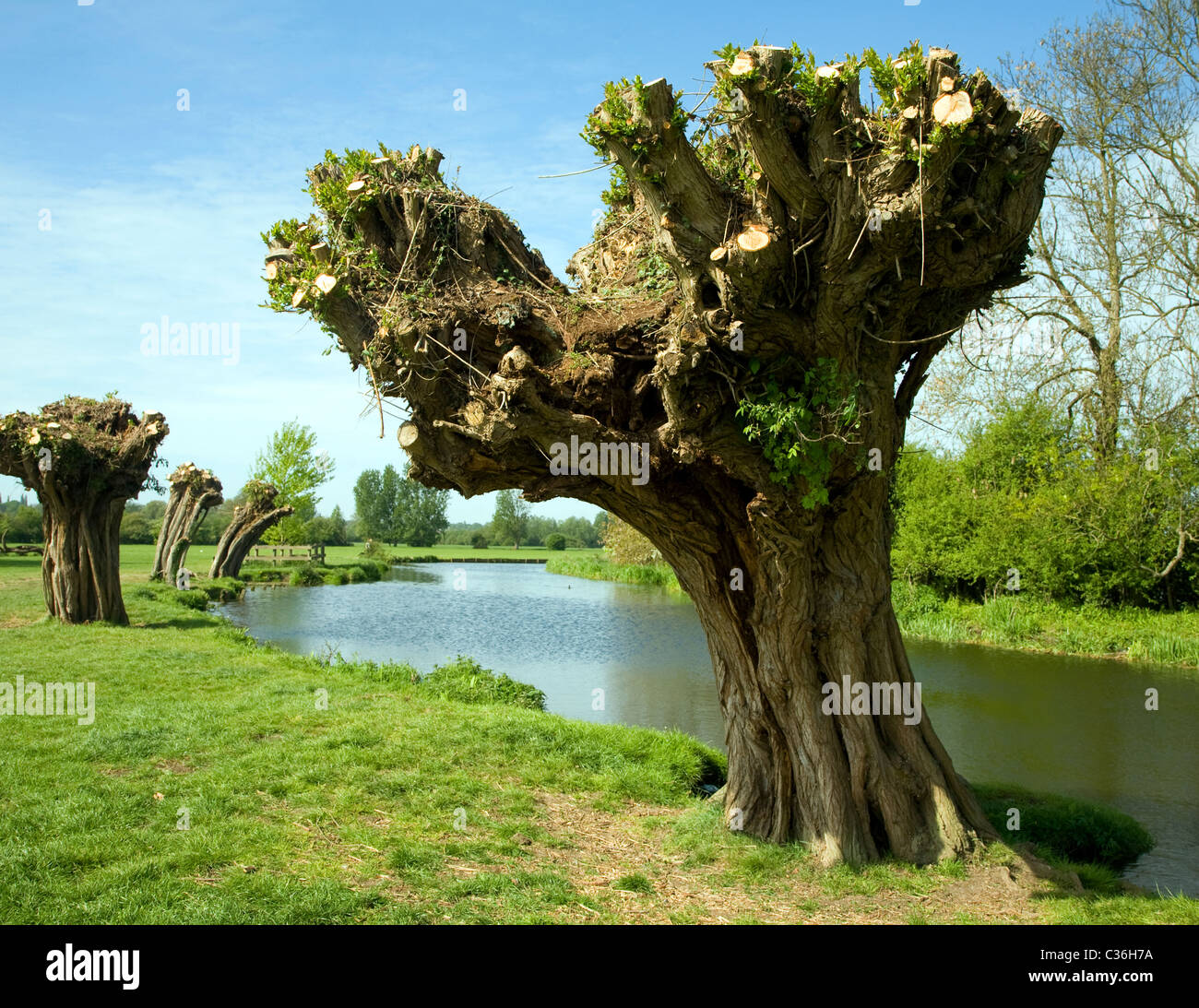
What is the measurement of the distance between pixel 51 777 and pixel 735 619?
245 inches

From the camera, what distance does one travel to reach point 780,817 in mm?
7234

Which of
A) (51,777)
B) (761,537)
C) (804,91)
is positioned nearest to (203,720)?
(51,777)

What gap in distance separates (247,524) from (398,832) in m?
31.0

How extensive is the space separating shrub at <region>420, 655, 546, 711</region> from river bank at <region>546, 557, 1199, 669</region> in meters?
11.5

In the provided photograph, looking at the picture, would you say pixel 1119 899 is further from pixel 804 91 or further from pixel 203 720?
pixel 203 720

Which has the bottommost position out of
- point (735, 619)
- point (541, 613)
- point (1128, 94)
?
point (541, 613)

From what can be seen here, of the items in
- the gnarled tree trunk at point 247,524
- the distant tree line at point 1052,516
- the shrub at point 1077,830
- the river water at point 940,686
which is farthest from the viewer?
the gnarled tree trunk at point 247,524

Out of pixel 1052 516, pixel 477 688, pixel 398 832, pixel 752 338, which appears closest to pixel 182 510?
pixel 477 688

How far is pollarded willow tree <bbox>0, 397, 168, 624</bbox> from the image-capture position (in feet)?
53.3

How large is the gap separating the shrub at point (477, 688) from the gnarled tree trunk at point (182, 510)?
1867 centimetres

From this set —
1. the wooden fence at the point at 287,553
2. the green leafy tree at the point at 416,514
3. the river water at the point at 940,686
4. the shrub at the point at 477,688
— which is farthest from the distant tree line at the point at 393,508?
the shrub at the point at 477,688

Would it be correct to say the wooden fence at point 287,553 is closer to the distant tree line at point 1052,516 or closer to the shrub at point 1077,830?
the distant tree line at point 1052,516

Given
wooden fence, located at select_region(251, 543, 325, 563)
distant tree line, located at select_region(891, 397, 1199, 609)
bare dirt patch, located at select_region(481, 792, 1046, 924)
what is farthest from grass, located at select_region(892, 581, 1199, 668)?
wooden fence, located at select_region(251, 543, 325, 563)

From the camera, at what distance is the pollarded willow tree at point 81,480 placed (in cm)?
1625
